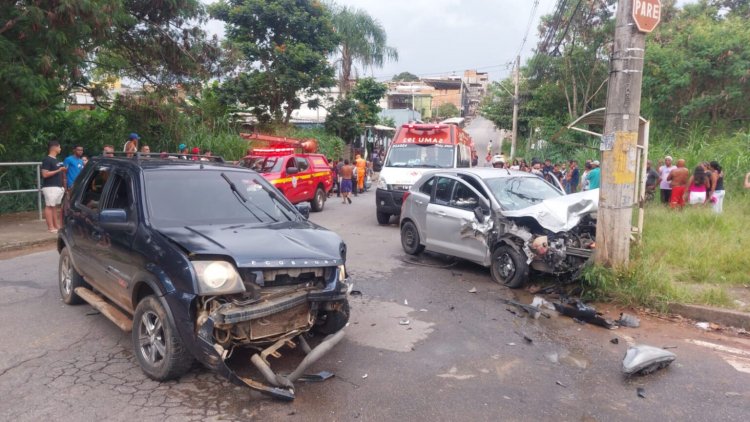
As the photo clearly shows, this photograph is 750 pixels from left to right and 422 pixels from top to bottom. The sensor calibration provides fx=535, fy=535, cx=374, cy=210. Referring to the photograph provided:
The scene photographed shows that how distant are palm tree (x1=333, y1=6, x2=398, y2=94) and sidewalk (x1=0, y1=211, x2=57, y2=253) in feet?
71.9

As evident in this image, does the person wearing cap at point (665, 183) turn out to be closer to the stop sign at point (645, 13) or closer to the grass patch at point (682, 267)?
the grass patch at point (682, 267)

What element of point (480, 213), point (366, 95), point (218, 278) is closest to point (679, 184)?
point (480, 213)

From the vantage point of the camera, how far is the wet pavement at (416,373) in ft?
12.8

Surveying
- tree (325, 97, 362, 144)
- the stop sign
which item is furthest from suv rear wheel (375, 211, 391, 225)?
tree (325, 97, 362, 144)

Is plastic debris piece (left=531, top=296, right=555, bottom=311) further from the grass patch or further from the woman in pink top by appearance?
the woman in pink top

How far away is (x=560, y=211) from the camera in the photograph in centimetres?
741

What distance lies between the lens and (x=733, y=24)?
65.0 feet

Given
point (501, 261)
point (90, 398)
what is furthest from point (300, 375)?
point (501, 261)

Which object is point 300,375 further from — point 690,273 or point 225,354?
point 690,273

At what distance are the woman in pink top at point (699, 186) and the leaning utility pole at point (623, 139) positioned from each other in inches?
236

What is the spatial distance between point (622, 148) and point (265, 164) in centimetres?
980

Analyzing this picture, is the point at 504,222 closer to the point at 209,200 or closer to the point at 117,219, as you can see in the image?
the point at 209,200

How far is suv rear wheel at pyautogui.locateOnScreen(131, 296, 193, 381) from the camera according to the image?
158 inches

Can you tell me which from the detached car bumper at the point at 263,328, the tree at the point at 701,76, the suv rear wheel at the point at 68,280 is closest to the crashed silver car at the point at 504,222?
the detached car bumper at the point at 263,328
